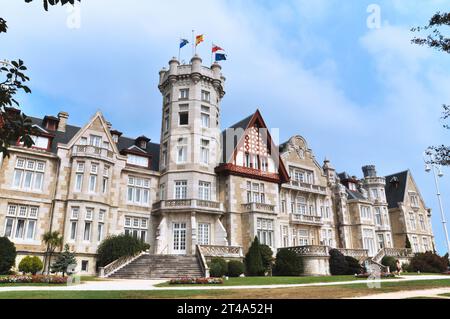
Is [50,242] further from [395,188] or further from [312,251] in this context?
[395,188]

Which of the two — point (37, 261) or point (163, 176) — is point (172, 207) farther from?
point (37, 261)

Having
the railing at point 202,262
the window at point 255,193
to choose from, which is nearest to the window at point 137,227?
the railing at point 202,262

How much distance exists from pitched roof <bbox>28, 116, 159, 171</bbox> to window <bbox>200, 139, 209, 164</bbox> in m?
5.21

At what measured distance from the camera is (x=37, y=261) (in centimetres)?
2622

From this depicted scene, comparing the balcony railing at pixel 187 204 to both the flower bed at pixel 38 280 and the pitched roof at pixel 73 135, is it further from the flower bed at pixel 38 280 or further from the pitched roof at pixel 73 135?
the flower bed at pixel 38 280

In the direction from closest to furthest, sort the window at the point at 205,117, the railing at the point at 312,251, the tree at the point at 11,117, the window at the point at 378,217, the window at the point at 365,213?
the tree at the point at 11,117
the railing at the point at 312,251
the window at the point at 205,117
the window at the point at 365,213
the window at the point at 378,217

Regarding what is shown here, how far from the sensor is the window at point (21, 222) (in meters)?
27.8

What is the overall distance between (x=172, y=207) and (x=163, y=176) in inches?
171

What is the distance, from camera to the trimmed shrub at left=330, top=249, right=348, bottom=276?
32.7 metres

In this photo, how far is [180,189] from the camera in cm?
3425

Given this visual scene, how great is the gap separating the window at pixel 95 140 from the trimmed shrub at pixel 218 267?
15402mm

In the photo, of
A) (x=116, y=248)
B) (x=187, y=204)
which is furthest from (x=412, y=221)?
(x=116, y=248)

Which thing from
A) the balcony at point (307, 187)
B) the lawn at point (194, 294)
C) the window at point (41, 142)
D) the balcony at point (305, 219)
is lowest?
the lawn at point (194, 294)

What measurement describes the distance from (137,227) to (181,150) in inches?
337
